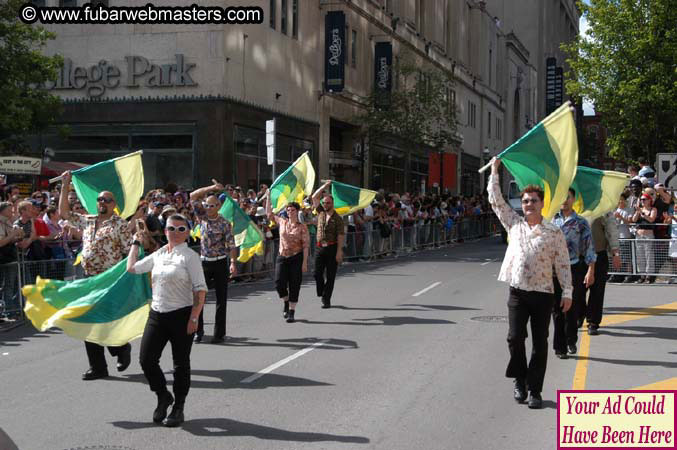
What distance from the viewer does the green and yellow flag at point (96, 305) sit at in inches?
327

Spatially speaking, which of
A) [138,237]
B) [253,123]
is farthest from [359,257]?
[138,237]

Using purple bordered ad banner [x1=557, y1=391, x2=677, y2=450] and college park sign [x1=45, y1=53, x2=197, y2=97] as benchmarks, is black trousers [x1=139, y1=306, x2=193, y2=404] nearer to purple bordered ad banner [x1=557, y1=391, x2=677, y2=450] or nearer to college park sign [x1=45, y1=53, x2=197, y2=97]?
purple bordered ad banner [x1=557, y1=391, x2=677, y2=450]

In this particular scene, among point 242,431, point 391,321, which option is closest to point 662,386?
point 242,431

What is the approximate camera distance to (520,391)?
332 inches

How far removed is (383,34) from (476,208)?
9.70m

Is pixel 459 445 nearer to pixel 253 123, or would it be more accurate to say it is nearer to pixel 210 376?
pixel 210 376

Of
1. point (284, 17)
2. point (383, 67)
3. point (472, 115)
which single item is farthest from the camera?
point (472, 115)

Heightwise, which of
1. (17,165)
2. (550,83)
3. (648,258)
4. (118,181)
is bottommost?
(648,258)

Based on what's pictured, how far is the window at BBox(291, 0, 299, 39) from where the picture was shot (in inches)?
1388

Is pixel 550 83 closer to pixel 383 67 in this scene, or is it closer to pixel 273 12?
pixel 383 67

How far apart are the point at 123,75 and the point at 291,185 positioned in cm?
1526

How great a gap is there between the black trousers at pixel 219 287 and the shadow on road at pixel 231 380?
1.92 m

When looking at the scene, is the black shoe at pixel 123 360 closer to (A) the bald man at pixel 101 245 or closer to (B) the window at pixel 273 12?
(A) the bald man at pixel 101 245

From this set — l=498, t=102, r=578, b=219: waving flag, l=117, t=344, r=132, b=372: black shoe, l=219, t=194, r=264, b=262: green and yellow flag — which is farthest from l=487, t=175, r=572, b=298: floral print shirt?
l=219, t=194, r=264, b=262: green and yellow flag
